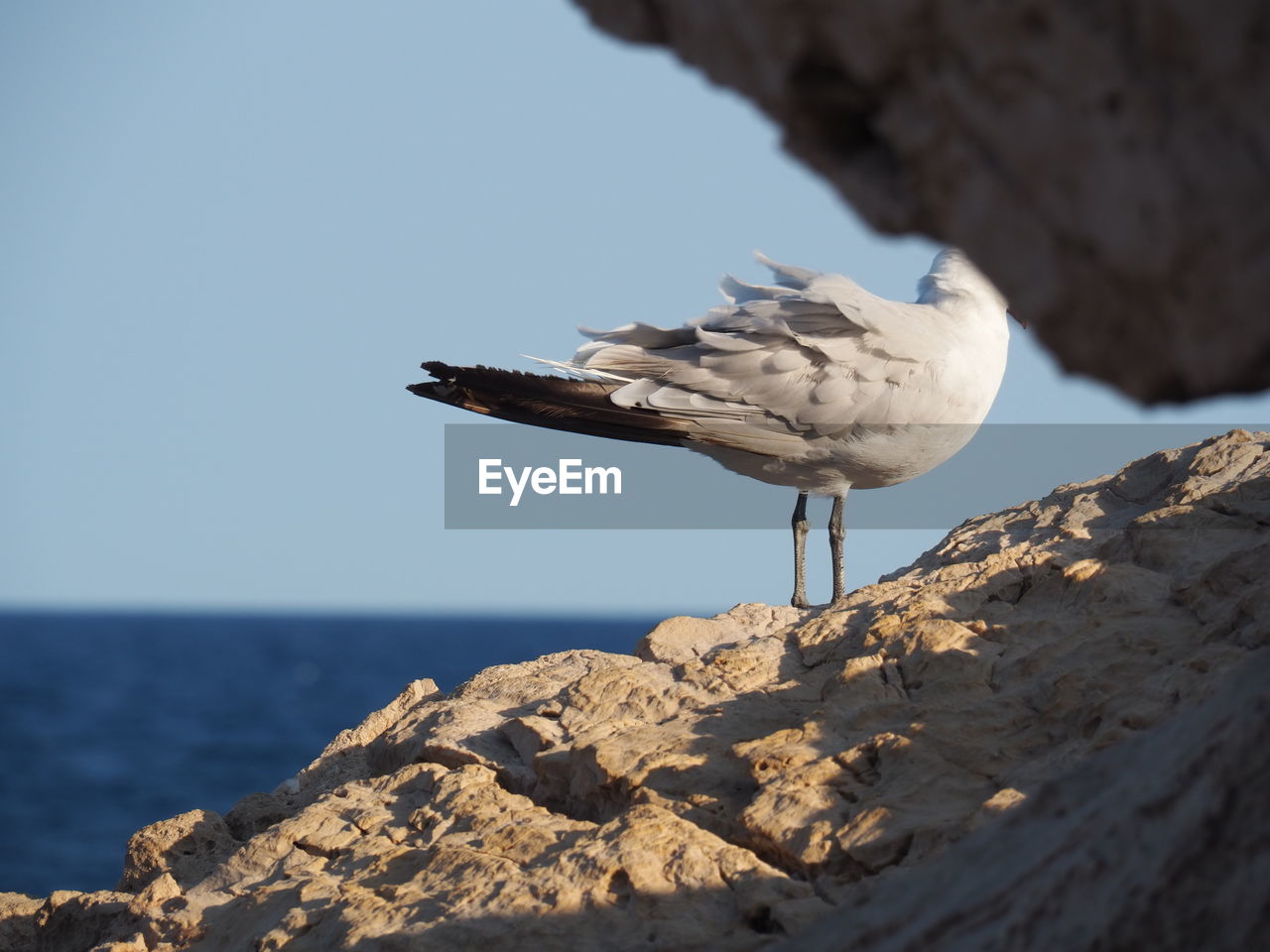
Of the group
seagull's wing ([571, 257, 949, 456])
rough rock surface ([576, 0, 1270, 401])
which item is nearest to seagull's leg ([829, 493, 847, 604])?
seagull's wing ([571, 257, 949, 456])

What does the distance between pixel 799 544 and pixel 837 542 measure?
205 mm

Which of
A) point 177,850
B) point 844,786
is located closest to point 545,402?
point 177,850

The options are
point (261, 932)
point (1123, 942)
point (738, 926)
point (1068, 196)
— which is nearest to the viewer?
point (1068, 196)

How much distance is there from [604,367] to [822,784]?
3.81 meters

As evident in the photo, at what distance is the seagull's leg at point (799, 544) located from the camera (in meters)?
6.88

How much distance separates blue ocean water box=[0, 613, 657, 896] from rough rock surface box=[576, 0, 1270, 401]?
1139cm

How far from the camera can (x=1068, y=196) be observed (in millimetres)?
1812

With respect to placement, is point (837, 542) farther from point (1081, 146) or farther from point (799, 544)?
point (1081, 146)

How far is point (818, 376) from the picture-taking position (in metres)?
7.03

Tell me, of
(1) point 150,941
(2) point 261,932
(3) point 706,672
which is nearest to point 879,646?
(3) point 706,672

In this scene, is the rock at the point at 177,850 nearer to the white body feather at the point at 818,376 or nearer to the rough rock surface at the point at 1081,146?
the white body feather at the point at 818,376

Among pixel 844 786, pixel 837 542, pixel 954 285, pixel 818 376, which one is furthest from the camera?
pixel 954 285

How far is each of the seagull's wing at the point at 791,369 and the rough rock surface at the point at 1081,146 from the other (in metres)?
4.96

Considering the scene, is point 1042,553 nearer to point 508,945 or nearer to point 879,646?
point 879,646
